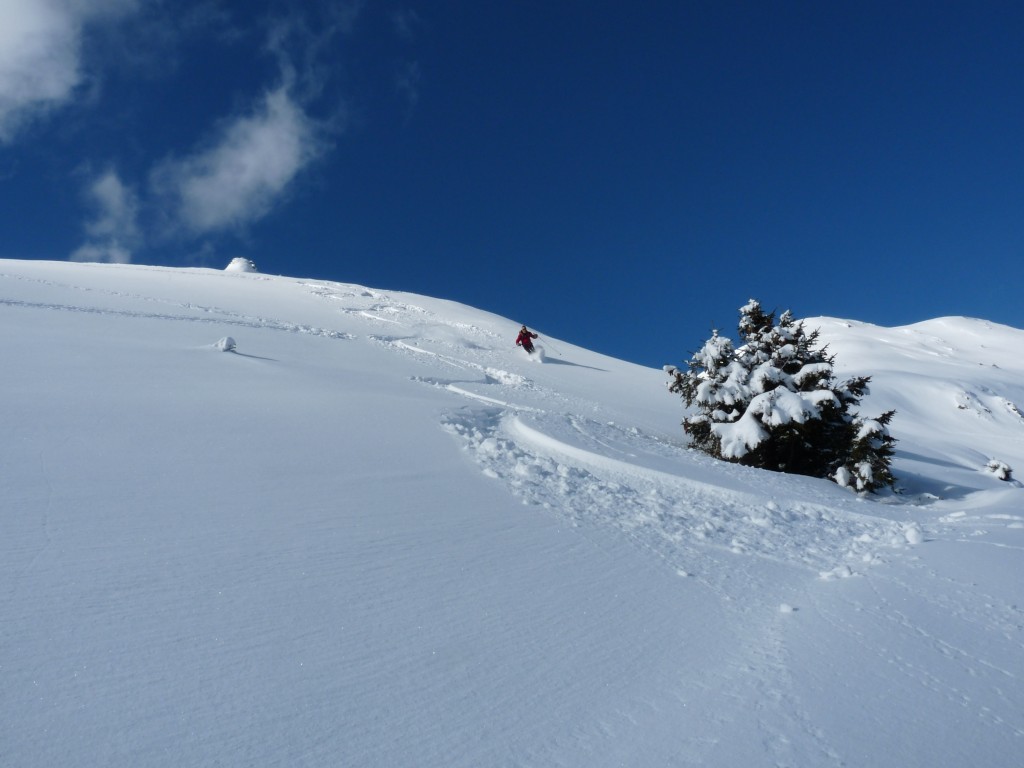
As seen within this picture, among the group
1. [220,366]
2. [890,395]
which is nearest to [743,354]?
[220,366]

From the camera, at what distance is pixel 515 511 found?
6234mm

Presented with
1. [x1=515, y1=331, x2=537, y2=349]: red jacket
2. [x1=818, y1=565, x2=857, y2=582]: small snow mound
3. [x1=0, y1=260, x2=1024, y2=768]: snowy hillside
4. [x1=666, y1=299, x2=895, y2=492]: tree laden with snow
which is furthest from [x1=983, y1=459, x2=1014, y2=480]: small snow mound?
[x1=515, y1=331, x2=537, y2=349]: red jacket

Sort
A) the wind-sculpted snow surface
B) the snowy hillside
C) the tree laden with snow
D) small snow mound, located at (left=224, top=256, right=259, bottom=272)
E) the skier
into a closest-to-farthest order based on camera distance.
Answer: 1. the snowy hillside
2. the wind-sculpted snow surface
3. the tree laden with snow
4. the skier
5. small snow mound, located at (left=224, top=256, right=259, bottom=272)

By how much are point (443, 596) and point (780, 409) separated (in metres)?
10.9

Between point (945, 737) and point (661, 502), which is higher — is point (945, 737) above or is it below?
below

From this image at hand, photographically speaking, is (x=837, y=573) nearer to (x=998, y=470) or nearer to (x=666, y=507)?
(x=666, y=507)

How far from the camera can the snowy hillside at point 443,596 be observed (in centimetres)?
279

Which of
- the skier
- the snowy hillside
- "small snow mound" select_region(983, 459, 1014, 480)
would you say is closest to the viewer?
the snowy hillside

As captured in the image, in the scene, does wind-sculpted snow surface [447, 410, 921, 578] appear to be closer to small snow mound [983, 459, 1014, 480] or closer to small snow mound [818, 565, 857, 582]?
small snow mound [818, 565, 857, 582]

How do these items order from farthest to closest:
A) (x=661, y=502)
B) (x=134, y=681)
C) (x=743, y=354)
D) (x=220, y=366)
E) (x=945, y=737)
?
(x=743, y=354) < (x=220, y=366) < (x=661, y=502) < (x=945, y=737) < (x=134, y=681)

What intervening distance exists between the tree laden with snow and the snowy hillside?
247cm

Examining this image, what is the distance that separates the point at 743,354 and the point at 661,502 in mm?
8380

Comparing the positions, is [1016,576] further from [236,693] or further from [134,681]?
[134,681]

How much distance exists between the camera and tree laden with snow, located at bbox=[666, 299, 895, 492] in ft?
41.7
